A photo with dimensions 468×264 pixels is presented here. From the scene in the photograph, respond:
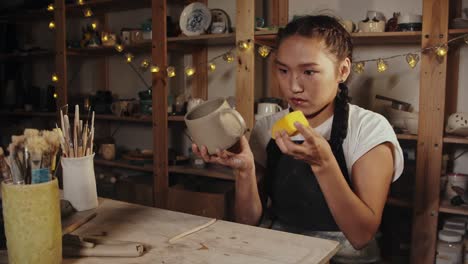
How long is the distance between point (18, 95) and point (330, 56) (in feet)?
13.2

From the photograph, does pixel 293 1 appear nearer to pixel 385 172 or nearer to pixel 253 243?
pixel 385 172

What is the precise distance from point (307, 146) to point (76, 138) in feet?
2.06

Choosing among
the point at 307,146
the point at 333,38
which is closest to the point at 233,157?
the point at 307,146

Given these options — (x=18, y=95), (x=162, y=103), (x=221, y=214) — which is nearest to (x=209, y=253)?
(x=221, y=214)

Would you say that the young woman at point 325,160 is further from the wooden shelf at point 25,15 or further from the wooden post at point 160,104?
the wooden shelf at point 25,15

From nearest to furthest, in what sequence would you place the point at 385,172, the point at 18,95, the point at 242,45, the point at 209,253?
1. the point at 209,253
2. the point at 385,172
3. the point at 242,45
4. the point at 18,95

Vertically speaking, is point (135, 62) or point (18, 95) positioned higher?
point (135, 62)

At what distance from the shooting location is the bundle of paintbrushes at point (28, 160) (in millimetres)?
799

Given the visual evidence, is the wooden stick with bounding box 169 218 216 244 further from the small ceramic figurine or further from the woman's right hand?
the small ceramic figurine

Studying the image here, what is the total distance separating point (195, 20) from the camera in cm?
308

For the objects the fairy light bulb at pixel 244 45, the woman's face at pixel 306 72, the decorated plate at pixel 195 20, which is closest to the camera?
the woman's face at pixel 306 72

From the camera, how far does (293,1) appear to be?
3.02m

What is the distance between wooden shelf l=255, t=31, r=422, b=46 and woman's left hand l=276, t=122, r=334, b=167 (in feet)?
5.09

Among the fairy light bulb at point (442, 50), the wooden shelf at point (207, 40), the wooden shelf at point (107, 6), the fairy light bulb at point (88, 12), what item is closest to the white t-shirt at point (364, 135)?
the fairy light bulb at point (442, 50)
